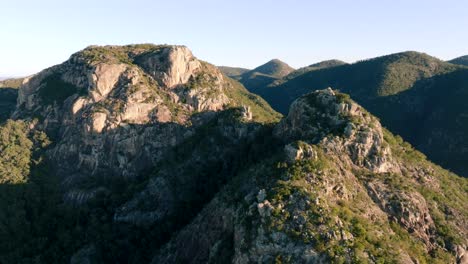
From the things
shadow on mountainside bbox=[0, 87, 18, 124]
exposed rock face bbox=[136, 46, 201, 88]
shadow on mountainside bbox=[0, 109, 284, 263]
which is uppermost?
exposed rock face bbox=[136, 46, 201, 88]

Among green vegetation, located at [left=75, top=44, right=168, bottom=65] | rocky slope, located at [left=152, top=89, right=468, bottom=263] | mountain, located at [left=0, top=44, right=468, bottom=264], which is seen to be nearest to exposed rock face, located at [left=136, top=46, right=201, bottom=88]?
mountain, located at [left=0, top=44, right=468, bottom=264]

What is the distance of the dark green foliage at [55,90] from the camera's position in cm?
15650

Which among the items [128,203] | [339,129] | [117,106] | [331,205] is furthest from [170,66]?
[331,205]

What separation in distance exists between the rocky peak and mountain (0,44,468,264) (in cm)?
38

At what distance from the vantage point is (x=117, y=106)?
145375mm

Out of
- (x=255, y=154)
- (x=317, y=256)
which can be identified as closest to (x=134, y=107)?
(x=255, y=154)

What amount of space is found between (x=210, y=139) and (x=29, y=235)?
205 feet

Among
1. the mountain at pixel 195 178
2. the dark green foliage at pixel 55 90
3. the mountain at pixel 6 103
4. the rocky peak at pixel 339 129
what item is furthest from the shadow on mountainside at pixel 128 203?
the mountain at pixel 6 103

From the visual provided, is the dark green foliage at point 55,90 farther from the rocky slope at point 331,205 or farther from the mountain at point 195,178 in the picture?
the rocky slope at point 331,205

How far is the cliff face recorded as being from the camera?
141 metres

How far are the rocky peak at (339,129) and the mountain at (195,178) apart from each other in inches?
15.0

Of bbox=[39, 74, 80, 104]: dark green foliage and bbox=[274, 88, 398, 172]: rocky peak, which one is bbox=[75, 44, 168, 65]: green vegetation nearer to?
bbox=[39, 74, 80, 104]: dark green foliage

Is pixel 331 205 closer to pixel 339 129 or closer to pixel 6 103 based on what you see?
pixel 339 129

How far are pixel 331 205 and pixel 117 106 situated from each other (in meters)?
93.4
